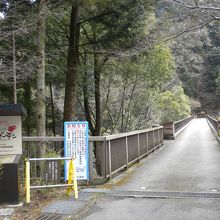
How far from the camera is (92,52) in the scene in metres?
14.3

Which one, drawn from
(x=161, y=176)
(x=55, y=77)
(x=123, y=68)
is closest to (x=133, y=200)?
(x=161, y=176)

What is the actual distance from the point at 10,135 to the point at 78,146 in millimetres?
1687

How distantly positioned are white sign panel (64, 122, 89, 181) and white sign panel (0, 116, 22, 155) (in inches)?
50.6

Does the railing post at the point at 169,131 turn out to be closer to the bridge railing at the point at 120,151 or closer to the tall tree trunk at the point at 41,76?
the bridge railing at the point at 120,151

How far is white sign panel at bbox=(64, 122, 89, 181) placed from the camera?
9062mm

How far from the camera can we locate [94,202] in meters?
7.63

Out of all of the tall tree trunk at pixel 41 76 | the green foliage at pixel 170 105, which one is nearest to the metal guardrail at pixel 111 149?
the tall tree trunk at pixel 41 76

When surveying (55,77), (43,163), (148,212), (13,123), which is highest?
A: (55,77)

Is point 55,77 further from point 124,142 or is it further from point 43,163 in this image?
point 43,163

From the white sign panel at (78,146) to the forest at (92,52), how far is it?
64.7 inches

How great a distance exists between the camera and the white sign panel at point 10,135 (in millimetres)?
8031

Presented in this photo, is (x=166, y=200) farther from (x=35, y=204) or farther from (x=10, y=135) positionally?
(x=10, y=135)

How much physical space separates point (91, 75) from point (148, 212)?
1281 centimetres

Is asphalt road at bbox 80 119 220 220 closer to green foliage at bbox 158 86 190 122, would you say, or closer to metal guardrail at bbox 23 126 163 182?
metal guardrail at bbox 23 126 163 182
